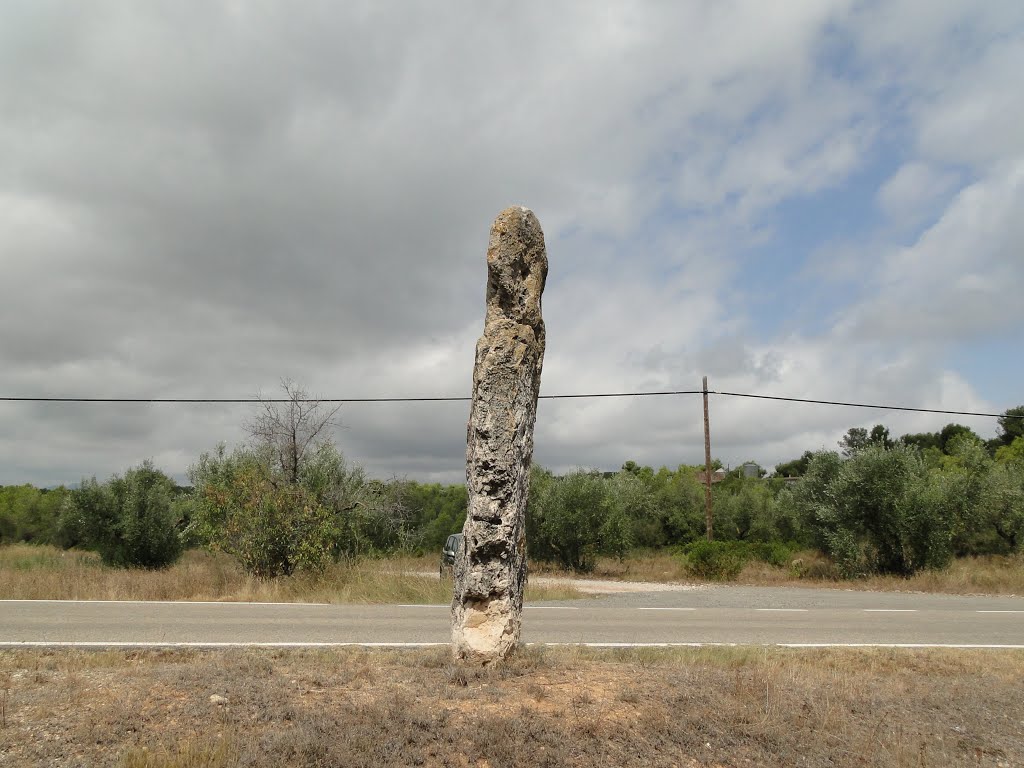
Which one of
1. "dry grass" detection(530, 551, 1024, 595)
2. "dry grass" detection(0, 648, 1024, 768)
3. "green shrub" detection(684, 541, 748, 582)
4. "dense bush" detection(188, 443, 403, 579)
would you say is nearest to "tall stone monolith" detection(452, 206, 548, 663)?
"dry grass" detection(0, 648, 1024, 768)

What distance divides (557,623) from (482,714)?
7422 millimetres

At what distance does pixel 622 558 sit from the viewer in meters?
31.2

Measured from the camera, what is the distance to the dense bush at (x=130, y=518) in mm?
26531

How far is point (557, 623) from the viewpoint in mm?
12805

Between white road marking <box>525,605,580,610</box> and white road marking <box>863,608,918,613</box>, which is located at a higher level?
white road marking <box>525,605,580,610</box>

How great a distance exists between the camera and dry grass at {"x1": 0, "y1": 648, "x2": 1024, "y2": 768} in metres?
5.02

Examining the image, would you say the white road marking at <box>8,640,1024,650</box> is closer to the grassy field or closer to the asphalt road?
the asphalt road

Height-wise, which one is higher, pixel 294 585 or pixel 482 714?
pixel 482 714

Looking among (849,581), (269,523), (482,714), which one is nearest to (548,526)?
(849,581)

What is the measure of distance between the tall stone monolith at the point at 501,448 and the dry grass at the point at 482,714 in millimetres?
464

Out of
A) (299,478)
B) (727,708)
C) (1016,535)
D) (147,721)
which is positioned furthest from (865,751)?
(1016,535)

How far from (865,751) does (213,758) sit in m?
4.88

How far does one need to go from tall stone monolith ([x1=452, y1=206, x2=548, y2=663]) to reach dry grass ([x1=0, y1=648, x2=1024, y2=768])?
46 centimetres

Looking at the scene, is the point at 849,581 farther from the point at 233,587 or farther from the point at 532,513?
the point at 233,587
